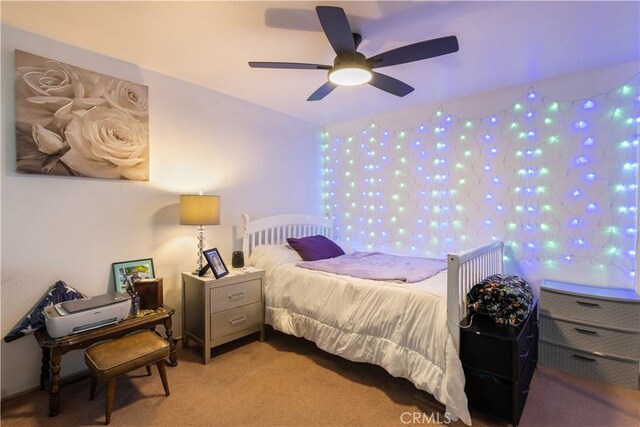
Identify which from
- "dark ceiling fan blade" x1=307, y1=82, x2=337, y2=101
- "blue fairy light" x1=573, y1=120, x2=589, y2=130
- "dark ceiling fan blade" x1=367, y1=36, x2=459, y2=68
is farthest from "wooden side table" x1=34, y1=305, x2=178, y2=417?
"blue fairy light" x1=573, y1=120, x2=589, y2=130

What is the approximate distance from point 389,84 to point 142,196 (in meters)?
2.16

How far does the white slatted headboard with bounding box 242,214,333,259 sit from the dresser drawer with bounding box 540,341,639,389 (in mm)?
2544

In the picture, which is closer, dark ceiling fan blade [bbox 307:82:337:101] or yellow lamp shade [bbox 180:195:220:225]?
dark ceiling fan blade [bbox 307:82:337:101]

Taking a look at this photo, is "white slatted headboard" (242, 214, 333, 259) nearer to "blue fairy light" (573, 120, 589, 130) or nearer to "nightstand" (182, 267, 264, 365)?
"nightstand" (182, 267, 264, 365)

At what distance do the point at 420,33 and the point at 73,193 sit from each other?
2661 mm

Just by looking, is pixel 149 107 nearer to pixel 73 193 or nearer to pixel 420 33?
pixel 73 193

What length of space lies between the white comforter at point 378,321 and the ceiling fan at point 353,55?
4.76ft

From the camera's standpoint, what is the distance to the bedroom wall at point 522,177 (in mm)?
2473

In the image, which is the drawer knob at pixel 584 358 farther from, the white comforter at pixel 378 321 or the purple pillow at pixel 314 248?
the purple pillow at pixel 314 248

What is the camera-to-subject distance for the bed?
5.95 ft

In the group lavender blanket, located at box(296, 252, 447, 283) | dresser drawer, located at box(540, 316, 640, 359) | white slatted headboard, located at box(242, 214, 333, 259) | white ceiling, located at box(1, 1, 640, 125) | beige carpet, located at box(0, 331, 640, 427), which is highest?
white ceiling, located at box(1, 1, 640, 125)

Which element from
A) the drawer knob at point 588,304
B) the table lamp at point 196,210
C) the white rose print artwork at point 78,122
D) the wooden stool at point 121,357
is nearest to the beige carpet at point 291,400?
the wooden stool at point 121,357

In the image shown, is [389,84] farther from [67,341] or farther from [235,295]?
[67,341]

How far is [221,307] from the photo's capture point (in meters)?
2.54
